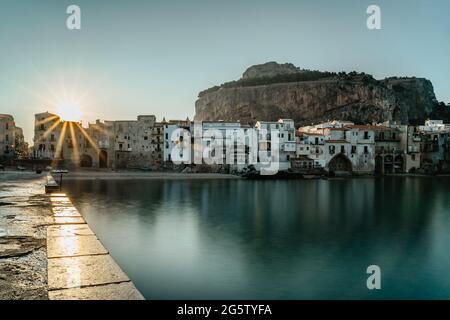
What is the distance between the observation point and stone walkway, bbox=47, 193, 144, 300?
4387 mm

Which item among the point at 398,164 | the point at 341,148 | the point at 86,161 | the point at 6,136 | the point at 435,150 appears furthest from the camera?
the point at 435,150

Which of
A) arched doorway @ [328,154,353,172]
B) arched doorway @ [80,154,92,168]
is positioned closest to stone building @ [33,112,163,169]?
arched doorway @ [80,154,92,168]

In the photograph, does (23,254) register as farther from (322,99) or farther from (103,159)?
(322,99)

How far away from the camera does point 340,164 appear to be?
76688 millimetres

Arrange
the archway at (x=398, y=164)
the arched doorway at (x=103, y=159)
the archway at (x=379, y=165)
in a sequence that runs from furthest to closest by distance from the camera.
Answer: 1. the archway at (x=398, y=164)
2. the archway at (x=379, y=165)
3. the arched doorway at (x=103, y=159)

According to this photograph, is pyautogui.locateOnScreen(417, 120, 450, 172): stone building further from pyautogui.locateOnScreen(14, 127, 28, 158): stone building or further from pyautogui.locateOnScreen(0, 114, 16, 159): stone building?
pyautogui.locateOnScreen(14, 127, 28, 158): stone building

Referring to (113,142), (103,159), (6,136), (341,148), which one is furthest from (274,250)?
(6,136)

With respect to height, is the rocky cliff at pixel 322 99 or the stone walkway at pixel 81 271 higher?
the rocky cliff at pixel 322 99

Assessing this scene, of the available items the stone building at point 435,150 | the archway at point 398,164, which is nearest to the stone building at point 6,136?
the archway at point 398,164

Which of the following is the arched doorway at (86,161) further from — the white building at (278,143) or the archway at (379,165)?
the archway at (379,165)

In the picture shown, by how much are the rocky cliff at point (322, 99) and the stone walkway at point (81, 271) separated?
11864cm

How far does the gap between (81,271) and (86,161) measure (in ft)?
234

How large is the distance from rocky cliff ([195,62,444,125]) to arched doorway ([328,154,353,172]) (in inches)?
1801

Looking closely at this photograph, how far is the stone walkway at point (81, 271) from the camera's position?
14.4ft
